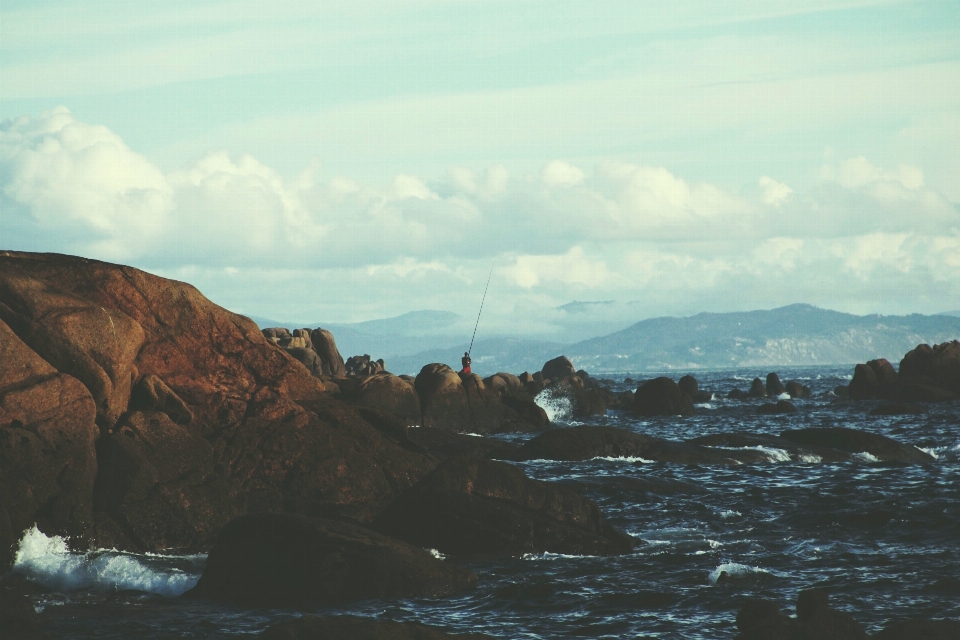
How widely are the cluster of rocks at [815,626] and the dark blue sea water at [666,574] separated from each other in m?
2.34

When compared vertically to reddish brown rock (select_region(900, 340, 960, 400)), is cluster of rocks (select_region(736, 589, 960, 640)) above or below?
below

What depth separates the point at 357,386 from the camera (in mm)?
38031

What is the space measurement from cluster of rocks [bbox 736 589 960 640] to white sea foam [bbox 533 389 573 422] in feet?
144

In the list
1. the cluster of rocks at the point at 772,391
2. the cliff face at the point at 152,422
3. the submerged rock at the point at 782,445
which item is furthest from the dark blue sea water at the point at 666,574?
the cluster of rocks at the point at 772,391

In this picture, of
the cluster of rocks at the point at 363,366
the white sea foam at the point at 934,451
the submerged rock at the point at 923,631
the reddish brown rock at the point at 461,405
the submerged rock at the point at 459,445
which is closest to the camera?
the submerged rock at the point at 923,631

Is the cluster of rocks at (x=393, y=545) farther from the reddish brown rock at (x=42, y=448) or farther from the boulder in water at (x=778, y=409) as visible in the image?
the boulder in water at (x=778, y=409)

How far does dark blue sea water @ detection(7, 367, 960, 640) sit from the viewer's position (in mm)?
12219

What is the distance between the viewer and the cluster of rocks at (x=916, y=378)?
59.1 metres

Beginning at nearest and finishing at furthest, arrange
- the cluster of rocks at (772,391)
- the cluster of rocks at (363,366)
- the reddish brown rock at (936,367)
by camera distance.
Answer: the reddish brown rock at (936,367)
the cluster of rocks at (363,366)
the cluster of rocks at (772,391)

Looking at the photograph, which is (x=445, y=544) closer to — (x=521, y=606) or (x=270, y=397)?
(x=521, y=606)

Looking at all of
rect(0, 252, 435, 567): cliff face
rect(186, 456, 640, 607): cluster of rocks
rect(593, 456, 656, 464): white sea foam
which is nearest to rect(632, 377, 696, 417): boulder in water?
rect(593, 456, 656, 464): white sea foam

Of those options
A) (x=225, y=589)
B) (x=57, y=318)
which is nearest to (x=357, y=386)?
(x=57, y=318)

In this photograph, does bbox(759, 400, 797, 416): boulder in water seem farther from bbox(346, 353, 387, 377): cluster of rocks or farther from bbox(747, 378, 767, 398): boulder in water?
bbox(346, 353, 387, 377): cluster of rocks

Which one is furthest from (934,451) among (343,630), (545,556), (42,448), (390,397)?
(343,630)
